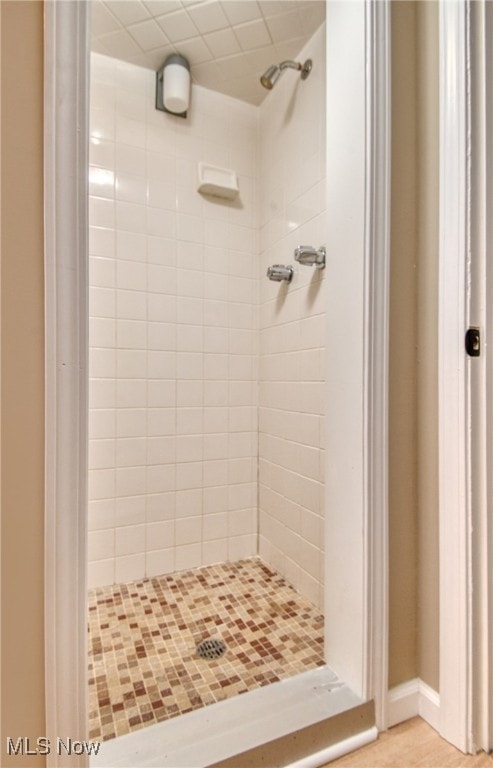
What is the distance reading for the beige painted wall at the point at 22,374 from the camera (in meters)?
0.51

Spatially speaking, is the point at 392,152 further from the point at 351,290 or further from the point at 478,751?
the point at 478,751

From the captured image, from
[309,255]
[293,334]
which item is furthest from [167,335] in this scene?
[309,255]

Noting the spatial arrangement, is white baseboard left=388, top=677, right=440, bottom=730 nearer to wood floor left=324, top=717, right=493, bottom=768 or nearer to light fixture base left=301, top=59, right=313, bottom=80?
wood floor left=324, top=717, right=493, bottom=768

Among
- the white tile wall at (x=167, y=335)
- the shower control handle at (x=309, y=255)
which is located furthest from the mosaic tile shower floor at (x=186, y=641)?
the shower control handle at (x=309, y=255)

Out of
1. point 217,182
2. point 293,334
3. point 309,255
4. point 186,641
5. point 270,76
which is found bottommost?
point 186,641

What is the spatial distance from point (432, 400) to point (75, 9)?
3.12 ft

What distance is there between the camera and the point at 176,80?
4.67ft

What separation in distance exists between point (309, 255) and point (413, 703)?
4.02ft

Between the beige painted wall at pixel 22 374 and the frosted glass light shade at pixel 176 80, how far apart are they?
1.08 m

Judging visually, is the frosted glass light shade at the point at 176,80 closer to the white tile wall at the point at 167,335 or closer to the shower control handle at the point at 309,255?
the white tile wall at the point at 167,335

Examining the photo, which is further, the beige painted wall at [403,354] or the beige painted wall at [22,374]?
the beige painted wall at [403,354]

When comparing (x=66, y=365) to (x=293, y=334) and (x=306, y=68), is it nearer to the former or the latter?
(x=293, y=334)

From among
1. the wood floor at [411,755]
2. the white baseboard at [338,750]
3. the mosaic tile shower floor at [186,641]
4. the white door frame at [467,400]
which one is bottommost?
the mosaic tile shower floor at [186,641]

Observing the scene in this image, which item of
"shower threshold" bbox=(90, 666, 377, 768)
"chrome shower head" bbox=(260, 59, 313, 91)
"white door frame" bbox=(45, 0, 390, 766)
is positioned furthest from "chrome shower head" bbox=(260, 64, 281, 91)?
"shower threshold" bbox=(90, 666, 377, 768)
